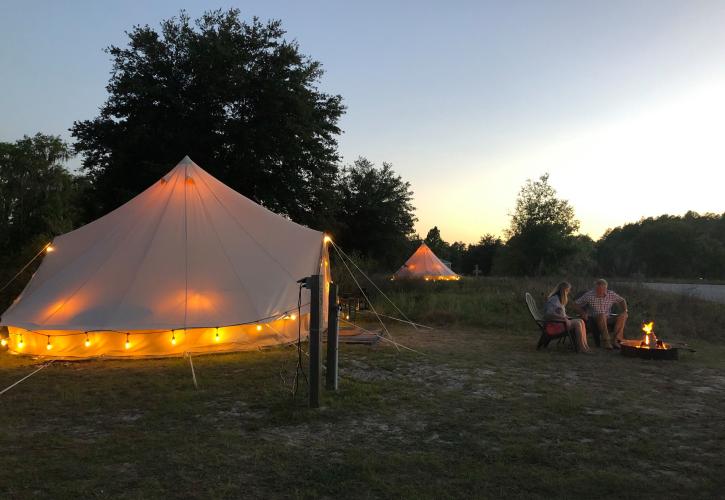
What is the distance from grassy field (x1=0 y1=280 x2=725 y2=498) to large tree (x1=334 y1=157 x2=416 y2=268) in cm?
2226

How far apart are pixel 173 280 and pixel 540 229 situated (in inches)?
953

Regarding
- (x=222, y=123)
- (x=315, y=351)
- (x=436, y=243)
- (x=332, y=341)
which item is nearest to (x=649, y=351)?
(x=332, y=341)

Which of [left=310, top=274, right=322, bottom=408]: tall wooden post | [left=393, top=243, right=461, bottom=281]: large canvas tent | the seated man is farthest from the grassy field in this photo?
[left=393, top=243, right=461, bottom=281]: large canvas tent

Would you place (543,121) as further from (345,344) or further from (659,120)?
(345,344)

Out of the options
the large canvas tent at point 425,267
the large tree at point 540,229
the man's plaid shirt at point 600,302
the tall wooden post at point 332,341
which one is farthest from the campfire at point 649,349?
the large tree at point 540,229

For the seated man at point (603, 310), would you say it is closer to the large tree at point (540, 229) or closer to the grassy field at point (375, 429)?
the grassy field at point (375, 429)

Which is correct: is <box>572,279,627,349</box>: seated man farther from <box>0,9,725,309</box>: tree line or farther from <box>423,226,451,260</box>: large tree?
→ <box>423,226,451,260</box>: large tree

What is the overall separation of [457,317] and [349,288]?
3.00 m

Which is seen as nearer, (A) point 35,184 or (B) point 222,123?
(B) point 222,123

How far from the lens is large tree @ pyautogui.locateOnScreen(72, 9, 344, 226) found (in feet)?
49.8

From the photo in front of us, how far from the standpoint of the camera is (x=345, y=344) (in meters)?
7.35

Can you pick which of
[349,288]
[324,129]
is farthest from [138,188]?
[349,288]

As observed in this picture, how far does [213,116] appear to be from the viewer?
52.0 ft

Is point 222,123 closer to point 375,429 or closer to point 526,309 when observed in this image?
point 526,309
